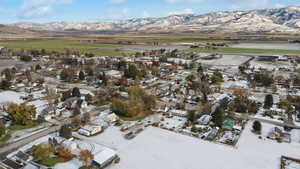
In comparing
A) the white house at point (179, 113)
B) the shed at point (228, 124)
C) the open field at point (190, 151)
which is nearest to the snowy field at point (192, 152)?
the open field at point (190, 151)

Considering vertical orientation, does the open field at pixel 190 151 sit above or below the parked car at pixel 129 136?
below

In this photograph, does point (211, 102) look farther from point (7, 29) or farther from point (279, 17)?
point (279, 17)

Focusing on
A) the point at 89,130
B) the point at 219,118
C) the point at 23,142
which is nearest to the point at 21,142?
the point at 23,142

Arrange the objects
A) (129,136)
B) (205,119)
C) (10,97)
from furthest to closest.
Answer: (10,97)
(205,119)
(129,136)

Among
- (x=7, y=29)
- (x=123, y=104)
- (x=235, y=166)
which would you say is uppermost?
(x=7, y=29)

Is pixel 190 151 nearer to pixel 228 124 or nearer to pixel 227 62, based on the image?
pixel 228 124

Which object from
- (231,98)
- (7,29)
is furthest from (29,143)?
(7,29)

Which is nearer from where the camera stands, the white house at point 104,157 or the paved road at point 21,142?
the white house at point 104,157

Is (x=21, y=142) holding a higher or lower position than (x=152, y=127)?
higher

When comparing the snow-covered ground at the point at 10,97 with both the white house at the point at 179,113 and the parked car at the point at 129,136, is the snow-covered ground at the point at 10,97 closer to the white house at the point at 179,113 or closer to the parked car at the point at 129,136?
the parked car at the point at 129,136
